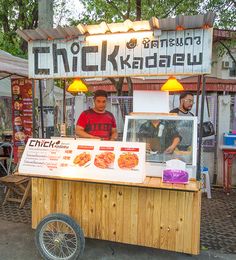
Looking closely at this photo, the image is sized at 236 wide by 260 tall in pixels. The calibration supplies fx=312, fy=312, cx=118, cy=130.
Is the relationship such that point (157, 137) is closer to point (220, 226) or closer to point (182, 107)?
point (182, 107)

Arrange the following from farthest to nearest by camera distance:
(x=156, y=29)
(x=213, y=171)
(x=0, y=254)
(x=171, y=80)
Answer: (x=213, y=171) → (x=171, y=80) → (x=0, y=254) → (x=156, y=29)

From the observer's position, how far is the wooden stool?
5336 millimetres

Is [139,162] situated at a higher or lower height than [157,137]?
lower

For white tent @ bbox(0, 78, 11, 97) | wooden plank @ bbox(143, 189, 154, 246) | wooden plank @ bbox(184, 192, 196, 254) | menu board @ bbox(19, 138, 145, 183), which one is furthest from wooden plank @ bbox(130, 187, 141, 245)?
white tent @ bbox(0, 78, 11, 97)

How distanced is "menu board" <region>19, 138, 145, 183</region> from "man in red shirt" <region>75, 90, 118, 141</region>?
3.34 feet

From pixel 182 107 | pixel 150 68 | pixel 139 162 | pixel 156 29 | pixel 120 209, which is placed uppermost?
pixel 156 29

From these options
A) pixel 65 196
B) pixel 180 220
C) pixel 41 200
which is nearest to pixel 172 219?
pixel 180 220

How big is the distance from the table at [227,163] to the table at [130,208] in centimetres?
335

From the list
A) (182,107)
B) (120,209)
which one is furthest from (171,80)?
Answer: (120,209)

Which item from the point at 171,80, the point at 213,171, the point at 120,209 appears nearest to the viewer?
the point at 120,209

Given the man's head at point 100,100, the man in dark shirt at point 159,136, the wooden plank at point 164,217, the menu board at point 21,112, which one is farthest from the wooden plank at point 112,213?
the menu board at point 21,112

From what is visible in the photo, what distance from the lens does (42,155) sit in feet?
11.8

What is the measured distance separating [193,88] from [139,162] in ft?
35.6

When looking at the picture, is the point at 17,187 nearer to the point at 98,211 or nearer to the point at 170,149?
the point at 98,211
